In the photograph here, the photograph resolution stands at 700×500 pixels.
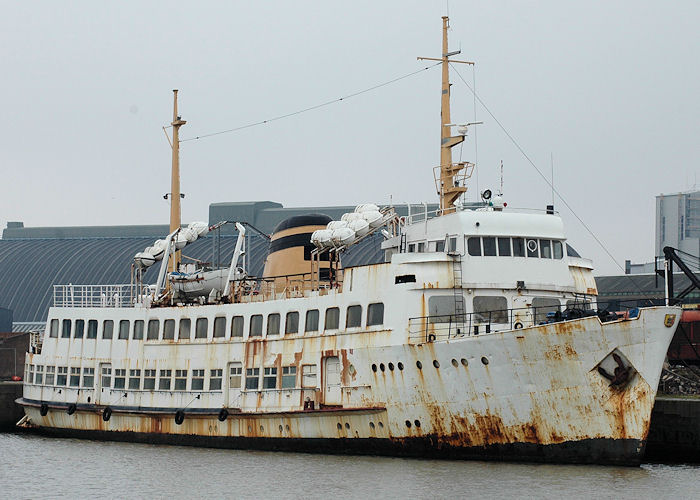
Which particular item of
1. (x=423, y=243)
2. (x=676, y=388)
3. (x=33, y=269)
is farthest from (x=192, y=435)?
(x=33, y=269)

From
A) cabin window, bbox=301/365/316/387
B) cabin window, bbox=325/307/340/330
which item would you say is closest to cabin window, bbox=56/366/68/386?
cabin window, bbox=301/365/316/387

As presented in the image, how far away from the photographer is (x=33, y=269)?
104 m

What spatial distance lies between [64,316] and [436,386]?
19.1m

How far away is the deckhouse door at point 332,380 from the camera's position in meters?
34.1

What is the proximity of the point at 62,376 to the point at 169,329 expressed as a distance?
6338 millimetres

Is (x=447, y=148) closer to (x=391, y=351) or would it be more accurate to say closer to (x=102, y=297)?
(x=391, y=351)

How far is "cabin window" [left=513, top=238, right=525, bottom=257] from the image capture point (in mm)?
33125

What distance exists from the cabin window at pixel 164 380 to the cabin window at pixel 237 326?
11.0 ft

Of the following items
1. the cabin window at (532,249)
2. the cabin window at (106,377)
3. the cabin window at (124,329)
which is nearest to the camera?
the cabin window at (532,249)

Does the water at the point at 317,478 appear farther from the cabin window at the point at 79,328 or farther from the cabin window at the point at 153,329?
the cabin window at the point at 79,328

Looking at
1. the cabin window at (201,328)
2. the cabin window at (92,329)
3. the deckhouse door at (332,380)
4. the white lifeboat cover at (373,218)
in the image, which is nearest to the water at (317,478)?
the deckhouse door at (332,380)

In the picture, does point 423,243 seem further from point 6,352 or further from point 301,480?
point 6,352

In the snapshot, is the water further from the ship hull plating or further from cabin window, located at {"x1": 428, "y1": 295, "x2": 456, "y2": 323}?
cabin window, located at {"x1": 428, "y1": 295, "x2": 456, "y2": 323}

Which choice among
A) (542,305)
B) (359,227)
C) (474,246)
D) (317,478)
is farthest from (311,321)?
(542,305)
